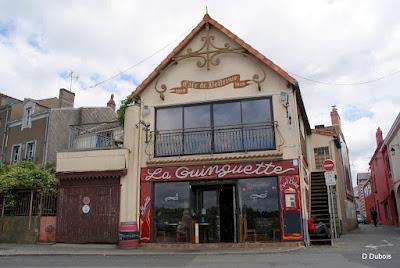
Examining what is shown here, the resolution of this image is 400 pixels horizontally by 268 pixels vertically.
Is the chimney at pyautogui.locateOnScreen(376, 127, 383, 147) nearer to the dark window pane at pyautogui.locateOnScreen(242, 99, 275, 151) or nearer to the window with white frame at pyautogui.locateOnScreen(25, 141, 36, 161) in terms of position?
the dark window pane at pyautogui.locateOnScreen(242, 99, 275, 151)

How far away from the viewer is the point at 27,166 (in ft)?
64.3

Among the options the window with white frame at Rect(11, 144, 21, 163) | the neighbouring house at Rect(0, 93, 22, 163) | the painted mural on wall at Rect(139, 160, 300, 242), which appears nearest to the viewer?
the painted mural on wall at Rect(139, 160, 300, 242)

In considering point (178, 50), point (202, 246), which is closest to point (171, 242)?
point (202, 246)

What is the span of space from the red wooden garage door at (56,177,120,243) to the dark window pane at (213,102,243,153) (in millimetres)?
4497

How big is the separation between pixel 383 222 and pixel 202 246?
29400 mm

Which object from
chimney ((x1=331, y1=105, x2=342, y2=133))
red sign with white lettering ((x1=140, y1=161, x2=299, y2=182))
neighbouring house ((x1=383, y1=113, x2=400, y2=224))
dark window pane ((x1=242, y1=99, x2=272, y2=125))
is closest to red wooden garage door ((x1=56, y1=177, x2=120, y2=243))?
red sign with white lettering ((x1=140, y1=161, x2=299, y2=182))

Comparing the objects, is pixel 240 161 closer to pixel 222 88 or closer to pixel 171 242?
pixel 222 88

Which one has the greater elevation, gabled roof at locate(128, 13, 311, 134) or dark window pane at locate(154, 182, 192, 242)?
gabled roof at locate(128, 13, 311, 134)

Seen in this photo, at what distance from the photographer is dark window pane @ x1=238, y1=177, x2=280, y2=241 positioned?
47.0ft

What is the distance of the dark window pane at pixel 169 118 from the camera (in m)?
16.2

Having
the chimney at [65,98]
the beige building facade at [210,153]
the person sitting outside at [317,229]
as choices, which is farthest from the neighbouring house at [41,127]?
the person sitting outside at [317,229]

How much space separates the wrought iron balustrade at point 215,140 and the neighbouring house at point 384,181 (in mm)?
15181

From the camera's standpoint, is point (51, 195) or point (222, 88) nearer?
point (222, 88)

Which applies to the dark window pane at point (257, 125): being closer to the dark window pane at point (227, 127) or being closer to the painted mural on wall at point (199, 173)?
the dark window pane at point (227, 127)
